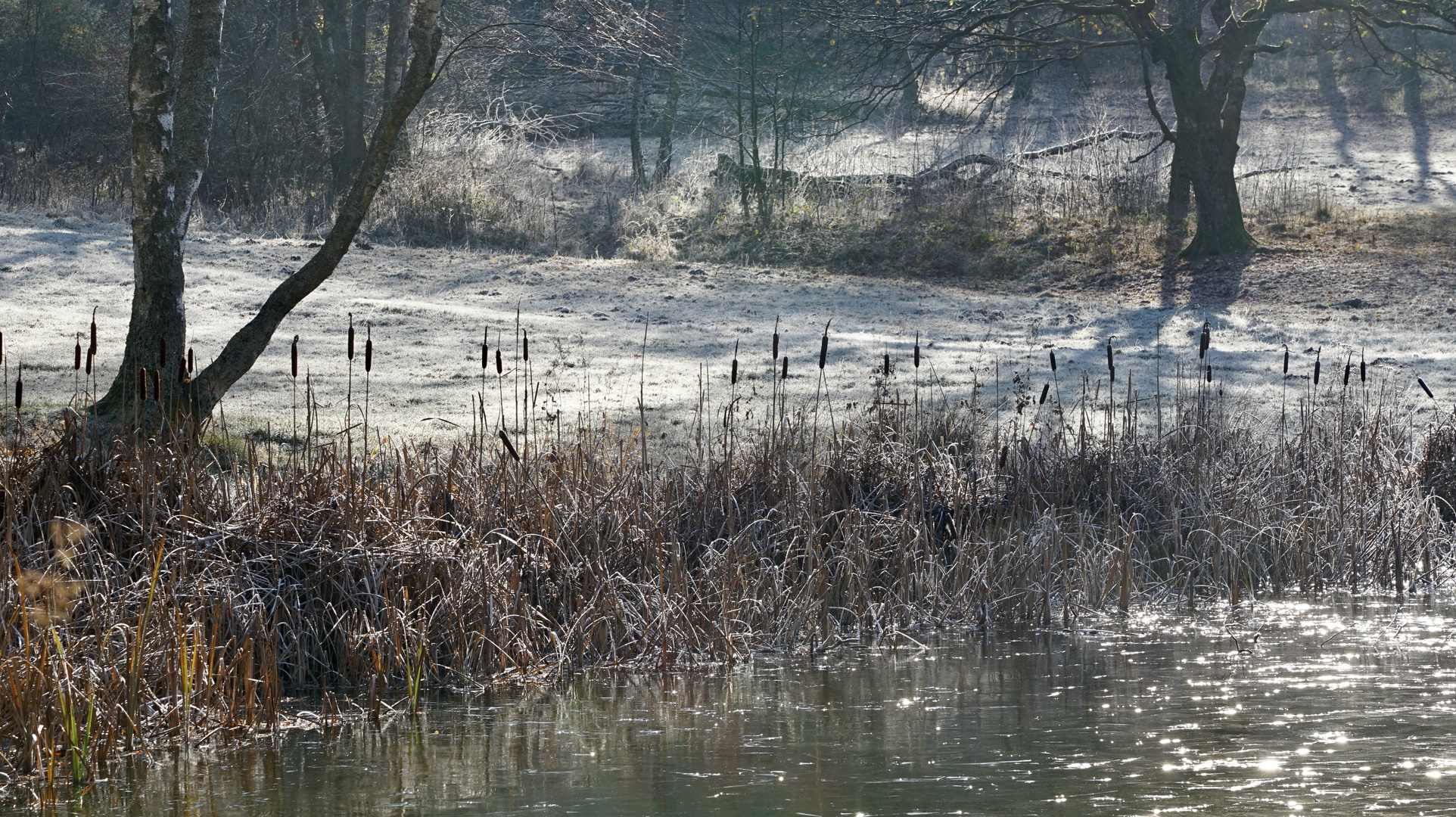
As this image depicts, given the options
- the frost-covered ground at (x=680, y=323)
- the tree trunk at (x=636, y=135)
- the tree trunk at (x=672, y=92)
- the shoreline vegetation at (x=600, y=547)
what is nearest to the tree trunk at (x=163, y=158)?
the shoreline vegetation at (x=600, y=547)

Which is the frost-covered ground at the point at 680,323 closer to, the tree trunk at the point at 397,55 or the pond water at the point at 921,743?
the pond water at the point at 921,743

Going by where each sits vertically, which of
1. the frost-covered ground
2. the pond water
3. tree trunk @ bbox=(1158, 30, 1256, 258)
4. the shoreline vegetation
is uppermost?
tree trunk @ bbox=(1158, 30, 1256, 258)

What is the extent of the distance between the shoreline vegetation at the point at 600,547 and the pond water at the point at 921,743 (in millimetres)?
259

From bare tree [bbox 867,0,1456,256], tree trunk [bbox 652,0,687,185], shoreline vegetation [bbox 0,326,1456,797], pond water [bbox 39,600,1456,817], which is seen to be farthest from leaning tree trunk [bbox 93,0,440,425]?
tree trunk [bbox 652,0,687,185]

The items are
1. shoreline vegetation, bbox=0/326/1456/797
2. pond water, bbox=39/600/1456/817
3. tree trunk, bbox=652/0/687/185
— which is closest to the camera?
pond water, bbox=39/600/1456/817

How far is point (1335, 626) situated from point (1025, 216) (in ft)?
46.9

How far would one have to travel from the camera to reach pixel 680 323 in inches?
552

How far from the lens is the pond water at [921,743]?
4.34 meters

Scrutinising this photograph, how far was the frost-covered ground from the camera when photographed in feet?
35.3

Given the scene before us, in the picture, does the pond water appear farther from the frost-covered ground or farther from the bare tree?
the bare tree

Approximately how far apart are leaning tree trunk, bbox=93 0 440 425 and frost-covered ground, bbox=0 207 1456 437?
1.43 metres

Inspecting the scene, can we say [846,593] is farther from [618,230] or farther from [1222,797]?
[618,230]

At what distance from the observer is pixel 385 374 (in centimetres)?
1130

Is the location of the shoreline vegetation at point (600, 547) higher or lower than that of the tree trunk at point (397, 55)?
lower
